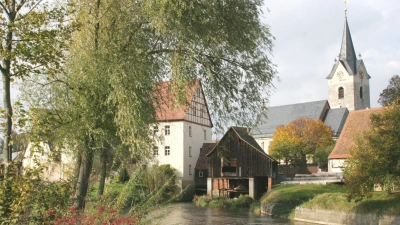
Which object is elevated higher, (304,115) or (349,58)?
(349,58)

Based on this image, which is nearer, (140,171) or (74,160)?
(140,171)

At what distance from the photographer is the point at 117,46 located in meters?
10.7

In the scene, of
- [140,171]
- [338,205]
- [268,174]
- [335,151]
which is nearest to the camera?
[140,171]

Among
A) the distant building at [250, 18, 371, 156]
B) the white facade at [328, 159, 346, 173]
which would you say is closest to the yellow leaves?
the white facade at [328, 159, 346, 173]

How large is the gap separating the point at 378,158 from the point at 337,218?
4504mm

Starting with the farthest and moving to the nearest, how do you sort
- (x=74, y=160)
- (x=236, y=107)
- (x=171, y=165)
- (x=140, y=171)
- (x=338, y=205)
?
(x=171, y=165), (x=338, y=205), (x=236, y=107), (x=74, y=160), (x=140, y=171)

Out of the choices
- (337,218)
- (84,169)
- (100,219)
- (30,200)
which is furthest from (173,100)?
(337,218)

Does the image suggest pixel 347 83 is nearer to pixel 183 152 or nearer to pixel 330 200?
pixel 183 152

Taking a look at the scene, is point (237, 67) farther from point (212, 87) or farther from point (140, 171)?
point (140, 171)

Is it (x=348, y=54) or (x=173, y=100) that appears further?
(x=348, y=54)

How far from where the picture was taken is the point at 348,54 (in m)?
85.0

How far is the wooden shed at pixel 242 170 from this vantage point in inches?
1537

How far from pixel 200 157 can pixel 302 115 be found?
29849 millimetres

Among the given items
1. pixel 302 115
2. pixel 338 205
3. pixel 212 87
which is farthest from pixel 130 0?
pixel 302 115
